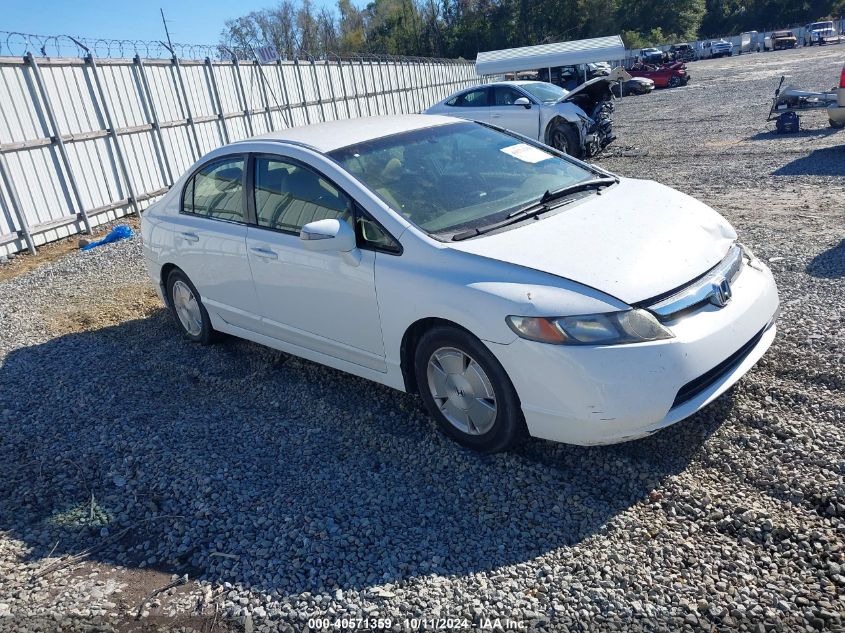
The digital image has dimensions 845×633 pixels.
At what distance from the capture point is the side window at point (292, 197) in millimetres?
4027

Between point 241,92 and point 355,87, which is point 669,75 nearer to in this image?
point 355,87

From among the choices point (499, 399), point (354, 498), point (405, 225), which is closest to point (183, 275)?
point (405, 225)

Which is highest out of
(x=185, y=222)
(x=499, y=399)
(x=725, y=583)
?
(x=185, y=222)

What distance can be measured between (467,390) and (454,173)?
149 cm

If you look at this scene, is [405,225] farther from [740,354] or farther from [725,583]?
[725,583]

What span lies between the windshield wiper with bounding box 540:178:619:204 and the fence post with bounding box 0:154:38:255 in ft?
27.6

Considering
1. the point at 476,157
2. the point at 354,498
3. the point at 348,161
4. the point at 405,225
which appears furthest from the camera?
the point at 476,157

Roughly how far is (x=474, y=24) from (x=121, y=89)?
238ft

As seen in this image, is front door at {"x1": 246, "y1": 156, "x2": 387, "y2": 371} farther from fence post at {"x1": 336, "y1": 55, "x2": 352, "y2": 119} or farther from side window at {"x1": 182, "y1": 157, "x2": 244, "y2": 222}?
fence post at {"x1": 336, "y1": 55, "x2": 352, "y2": 119}

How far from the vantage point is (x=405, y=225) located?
144 inches

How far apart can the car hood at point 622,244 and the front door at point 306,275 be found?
2.39ft

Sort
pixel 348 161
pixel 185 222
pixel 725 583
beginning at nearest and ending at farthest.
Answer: pixel 725 583 → pixel 348 161 → pixel 185 222

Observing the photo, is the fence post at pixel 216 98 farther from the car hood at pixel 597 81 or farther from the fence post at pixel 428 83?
the fence post at pixel 428 83

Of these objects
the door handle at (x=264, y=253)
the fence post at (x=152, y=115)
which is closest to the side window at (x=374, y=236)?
the door handle at (x=264, y=253)
